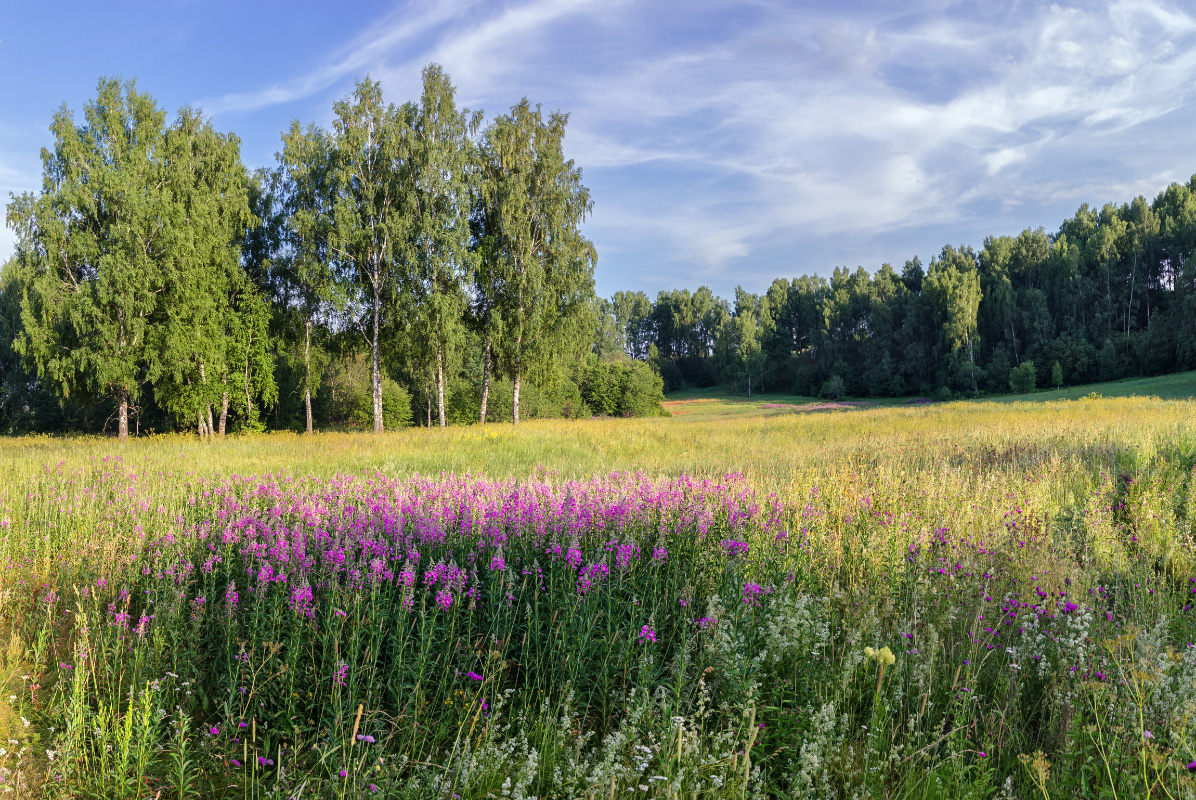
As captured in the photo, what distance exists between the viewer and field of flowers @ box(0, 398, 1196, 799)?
92.6 inches

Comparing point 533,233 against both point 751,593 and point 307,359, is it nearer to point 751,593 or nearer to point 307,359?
point 307,359

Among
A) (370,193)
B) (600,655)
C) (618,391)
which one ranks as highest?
(370,193)

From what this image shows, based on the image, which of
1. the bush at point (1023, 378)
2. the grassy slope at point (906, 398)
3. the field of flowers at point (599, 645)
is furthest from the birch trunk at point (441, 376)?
the bush at point (1023, 378)

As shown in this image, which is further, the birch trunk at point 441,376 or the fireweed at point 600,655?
the birch trunk at point 441,376

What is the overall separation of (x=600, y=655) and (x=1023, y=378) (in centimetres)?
6281

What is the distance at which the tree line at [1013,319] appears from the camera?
52781mm

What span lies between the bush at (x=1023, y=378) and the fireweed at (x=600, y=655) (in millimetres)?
56863

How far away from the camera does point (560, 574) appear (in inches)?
159

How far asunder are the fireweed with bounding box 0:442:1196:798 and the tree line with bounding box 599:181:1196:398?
197 ft

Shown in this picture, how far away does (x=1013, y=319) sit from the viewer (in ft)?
193

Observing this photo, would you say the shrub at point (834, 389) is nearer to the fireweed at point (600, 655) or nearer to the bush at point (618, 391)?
the bush at point (618, 391)

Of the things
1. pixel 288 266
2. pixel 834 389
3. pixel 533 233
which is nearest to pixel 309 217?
pixel 288 266

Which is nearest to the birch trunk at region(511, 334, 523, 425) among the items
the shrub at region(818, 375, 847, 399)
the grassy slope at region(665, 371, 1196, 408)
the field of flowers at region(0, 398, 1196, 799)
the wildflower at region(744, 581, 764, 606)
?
the field of flowers at region(0, 398, 1196, 799)

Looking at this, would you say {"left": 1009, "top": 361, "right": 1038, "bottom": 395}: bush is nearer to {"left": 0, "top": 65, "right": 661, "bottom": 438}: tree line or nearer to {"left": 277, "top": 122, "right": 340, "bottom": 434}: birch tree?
{"left": 0, "top": 65, "right": 661, "bottom": 438}: tree line
